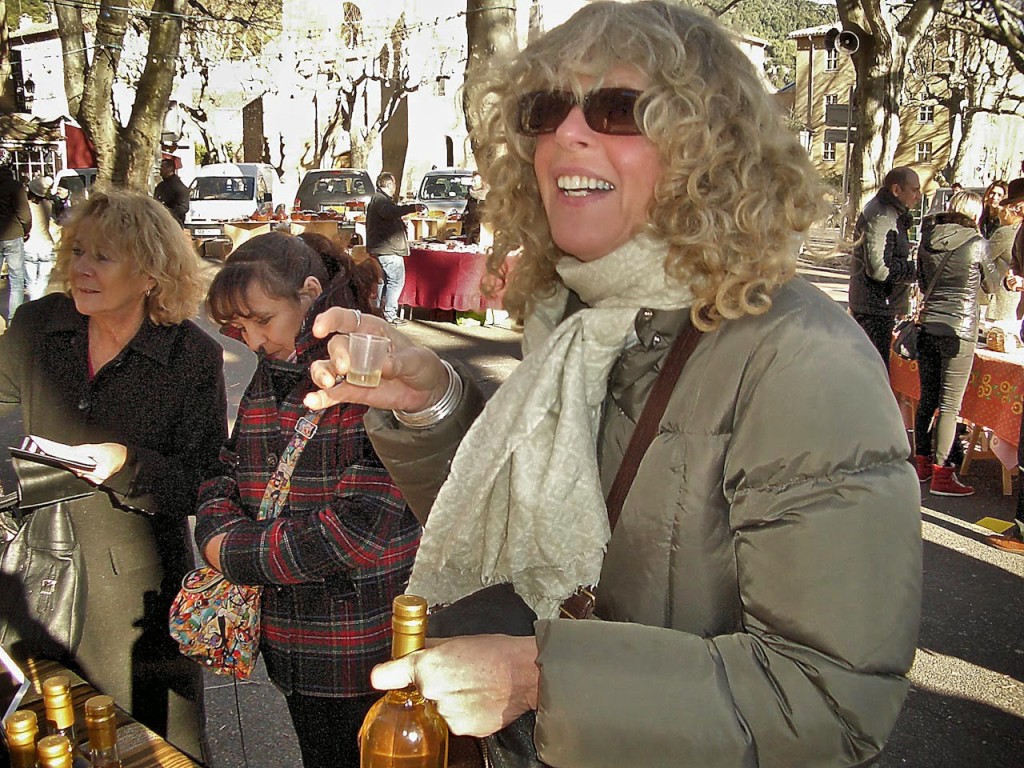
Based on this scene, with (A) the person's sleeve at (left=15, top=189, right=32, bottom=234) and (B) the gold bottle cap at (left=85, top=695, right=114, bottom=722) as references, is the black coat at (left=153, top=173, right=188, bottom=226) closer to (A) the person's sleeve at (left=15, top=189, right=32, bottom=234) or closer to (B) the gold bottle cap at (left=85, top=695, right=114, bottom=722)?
(A) the person's sleeve at (left=15, top=189, right=32, bottom=234)

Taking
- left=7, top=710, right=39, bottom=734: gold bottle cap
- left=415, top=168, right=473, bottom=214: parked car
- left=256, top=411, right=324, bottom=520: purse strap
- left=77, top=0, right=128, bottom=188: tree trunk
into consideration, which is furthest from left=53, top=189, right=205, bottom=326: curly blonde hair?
left=415, top=168, right=473, bottom=214: parked car

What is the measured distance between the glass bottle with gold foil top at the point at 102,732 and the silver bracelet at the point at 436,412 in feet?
2.22

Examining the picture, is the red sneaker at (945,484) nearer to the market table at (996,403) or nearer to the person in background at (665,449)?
the market table at (996,403)

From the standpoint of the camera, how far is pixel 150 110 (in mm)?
14227

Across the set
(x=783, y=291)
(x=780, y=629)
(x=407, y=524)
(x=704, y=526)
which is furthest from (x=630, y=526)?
(x=407, y=524)

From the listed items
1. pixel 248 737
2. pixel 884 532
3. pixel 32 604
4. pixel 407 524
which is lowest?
pixel 248 737

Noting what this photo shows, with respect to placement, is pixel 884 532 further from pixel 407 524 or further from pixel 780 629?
pixel 407 524

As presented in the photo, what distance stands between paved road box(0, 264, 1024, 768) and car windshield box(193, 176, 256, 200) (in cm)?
1978

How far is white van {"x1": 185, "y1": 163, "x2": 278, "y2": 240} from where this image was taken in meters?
20.2

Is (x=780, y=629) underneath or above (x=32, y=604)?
above

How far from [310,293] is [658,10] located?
1.28m

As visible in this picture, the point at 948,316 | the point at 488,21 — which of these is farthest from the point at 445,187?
the point at 948,316

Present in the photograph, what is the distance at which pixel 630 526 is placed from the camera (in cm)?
121

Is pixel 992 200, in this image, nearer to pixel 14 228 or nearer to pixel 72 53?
pixel 14 228
